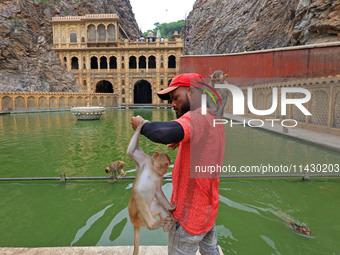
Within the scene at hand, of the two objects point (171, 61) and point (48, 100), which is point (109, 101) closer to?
point (48, 100)

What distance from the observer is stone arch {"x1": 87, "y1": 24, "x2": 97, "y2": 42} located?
3762cm

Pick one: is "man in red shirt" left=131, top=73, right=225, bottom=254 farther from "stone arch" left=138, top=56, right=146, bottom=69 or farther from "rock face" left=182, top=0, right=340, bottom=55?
"stone arch" left=138, top=56, right=146, bottom=69

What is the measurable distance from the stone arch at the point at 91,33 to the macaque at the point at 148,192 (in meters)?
41.6

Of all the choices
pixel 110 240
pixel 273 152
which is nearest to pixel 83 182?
pixel 110 240

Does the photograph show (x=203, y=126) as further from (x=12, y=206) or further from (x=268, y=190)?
(x=12, y=206)

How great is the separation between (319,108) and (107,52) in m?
35.3

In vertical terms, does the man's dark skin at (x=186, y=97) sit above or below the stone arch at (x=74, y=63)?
below

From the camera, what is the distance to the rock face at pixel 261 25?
12.3 m

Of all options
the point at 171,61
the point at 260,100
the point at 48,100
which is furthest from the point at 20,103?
the point at 260,100

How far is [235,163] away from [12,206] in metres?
5.17

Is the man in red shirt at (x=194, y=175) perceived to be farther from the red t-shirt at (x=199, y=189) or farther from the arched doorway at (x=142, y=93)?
the arched doorway at (x=142, y=93)

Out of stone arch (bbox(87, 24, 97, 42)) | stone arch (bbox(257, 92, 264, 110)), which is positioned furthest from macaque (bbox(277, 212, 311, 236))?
stone arch (bbox(87, 24, 97, 42))

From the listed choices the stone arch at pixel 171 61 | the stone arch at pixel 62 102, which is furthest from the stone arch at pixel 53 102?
the stone arch at pixel 171 61

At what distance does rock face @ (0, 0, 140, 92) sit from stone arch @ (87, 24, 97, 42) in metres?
6.68
